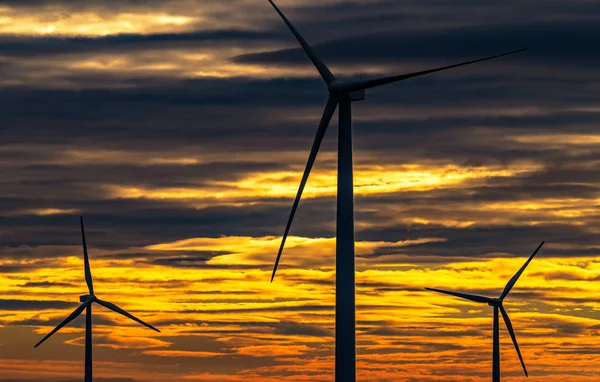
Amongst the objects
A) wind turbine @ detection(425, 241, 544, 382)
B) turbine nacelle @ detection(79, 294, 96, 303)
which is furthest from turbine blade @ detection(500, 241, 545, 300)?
turbine nacelle @ detection(79, 294, 96, 303)

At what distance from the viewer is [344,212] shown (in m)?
89.6

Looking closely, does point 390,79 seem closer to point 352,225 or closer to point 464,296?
point 352,225

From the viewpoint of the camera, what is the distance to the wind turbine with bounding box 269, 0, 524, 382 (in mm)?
87812

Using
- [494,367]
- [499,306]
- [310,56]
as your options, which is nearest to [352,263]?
[310,56]

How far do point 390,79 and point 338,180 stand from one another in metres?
6.87

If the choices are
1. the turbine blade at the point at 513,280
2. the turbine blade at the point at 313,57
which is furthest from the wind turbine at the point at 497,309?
the turbine blade at the point at 313,57

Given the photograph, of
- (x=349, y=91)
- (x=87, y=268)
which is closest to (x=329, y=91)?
(x=349, y=91)

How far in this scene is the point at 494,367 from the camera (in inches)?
5143

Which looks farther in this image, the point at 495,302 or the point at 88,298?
the point at 495,302

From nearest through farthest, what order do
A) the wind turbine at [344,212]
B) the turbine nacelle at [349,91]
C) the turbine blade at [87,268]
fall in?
the wind turbine at [344,212]
the turbine nacelle at [349,91]
the turbine blade at [87,268]

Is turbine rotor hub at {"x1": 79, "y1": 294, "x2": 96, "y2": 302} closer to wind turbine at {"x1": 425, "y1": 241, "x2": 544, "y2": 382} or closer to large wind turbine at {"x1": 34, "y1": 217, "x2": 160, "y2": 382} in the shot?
large wind turbine at {"x1": 34, "y1": 217, "x2": 160, "y2": 382}

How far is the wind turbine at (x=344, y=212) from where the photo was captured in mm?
87812

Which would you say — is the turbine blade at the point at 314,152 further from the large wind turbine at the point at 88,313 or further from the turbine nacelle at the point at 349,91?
the large wind turbine at the point at 88,313

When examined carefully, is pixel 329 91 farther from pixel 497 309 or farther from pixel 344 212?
pixel 497 309
